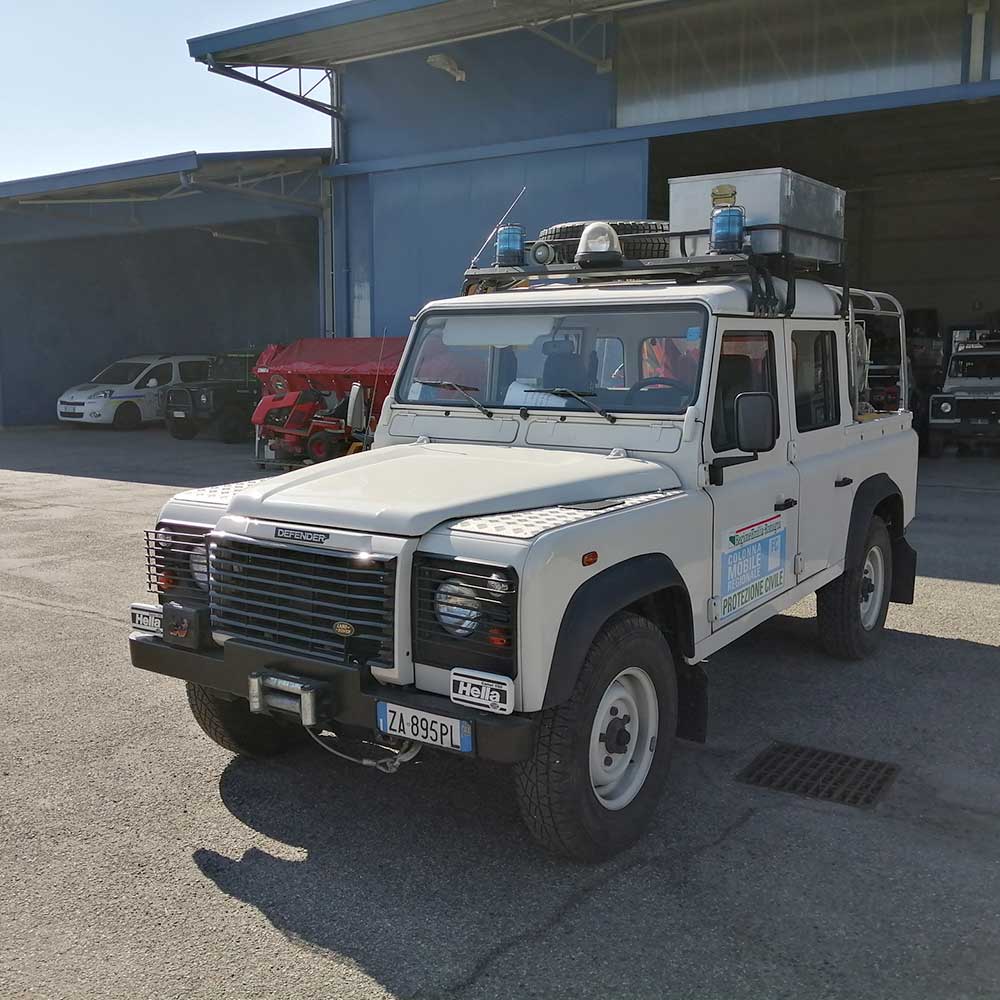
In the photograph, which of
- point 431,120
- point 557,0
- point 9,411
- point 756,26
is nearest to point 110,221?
point 9,411

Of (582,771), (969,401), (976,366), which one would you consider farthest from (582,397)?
(976,366)

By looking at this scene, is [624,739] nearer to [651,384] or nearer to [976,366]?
[651,384]

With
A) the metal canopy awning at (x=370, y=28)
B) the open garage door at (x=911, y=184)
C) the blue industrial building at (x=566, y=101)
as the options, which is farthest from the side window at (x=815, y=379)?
the open garage door at (x=911, y=184)

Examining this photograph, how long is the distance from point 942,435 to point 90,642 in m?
15.3

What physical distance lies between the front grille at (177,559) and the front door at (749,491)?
217cm

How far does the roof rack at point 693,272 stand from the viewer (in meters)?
5.12

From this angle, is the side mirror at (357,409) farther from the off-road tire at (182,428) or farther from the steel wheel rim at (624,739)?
the off-road tire at (182,428)

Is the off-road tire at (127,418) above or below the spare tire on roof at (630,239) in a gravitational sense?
below

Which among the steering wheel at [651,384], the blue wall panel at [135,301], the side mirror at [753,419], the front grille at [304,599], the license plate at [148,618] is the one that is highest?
the blue wall panel at [135,301]

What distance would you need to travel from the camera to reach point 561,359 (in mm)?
5055

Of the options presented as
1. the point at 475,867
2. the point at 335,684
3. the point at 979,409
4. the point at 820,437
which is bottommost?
the point at 475,867

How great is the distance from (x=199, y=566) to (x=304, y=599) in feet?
2.46

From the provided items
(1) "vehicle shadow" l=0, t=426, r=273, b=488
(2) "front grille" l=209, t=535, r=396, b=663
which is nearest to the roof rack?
(2) "front grille" l=209, t=535, r=396, b=663

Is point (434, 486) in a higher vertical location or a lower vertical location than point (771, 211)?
lower
